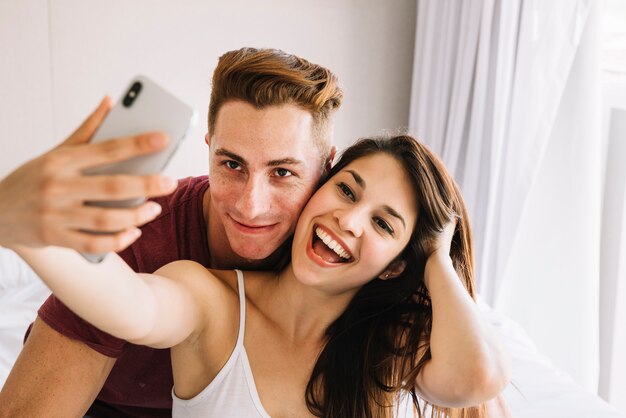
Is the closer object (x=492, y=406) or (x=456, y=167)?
(x=492, y=406)

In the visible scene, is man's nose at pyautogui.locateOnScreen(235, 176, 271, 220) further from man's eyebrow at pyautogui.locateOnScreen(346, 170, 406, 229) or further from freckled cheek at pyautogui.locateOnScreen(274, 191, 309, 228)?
man's eyebrow at pyautogui.locateOnScreen(346, 170, 406, 229)

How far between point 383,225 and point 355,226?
0.08 m

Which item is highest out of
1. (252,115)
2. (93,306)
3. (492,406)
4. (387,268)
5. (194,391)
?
(252,115)

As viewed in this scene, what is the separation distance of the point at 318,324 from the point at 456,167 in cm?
155

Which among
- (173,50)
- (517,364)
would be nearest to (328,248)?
(517,364)

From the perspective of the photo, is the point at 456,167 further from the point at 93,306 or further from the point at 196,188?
the point at 93,306

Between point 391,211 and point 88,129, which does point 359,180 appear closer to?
point 391,211

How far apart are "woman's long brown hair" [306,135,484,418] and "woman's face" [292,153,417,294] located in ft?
0.12

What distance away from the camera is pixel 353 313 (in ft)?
4.82

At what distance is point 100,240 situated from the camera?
2.23 ft

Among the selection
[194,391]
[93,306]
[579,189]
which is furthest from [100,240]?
[579,189]

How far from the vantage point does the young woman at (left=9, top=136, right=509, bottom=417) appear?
122 centimetres

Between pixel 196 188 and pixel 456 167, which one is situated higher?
pixel 196 188

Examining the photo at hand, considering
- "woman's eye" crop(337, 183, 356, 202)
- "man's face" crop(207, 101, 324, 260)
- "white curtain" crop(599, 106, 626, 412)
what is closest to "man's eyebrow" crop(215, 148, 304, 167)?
"man's face" crop(207, 101, 324, 260)
